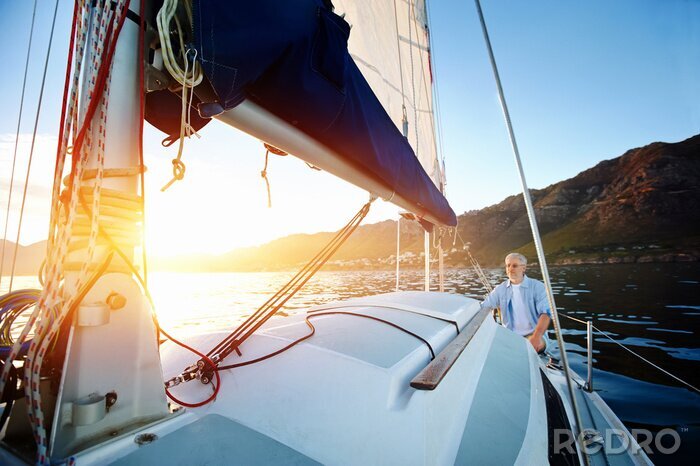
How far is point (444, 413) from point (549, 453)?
0.71 m

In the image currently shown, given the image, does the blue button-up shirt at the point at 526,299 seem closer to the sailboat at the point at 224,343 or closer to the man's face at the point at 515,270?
the man's face at the point at 515,270

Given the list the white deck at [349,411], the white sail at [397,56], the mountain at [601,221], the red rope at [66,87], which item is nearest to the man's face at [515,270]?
the white sail at [397,56]

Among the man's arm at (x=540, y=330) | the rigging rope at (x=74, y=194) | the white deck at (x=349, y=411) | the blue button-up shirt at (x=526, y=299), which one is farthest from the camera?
the blue button-up shirt at (x=526, y=299)

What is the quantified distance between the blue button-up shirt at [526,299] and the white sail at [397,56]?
2.56m

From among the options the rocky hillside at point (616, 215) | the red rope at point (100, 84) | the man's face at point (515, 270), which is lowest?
the man's face at point (515, 270)

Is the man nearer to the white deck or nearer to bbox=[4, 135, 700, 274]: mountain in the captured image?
the white deck

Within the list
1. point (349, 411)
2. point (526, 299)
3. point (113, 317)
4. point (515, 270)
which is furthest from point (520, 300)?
point (113, 317)

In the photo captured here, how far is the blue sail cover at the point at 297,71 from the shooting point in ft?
3.64

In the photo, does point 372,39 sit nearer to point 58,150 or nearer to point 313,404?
point 58,150

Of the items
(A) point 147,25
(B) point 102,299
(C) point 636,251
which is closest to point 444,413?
(B) point 102,299

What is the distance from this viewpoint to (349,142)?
69.3 inches

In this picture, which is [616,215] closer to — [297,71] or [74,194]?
[297,71]

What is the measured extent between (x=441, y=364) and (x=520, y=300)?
12.9 ft

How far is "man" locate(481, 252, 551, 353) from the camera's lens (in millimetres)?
A: 4828
